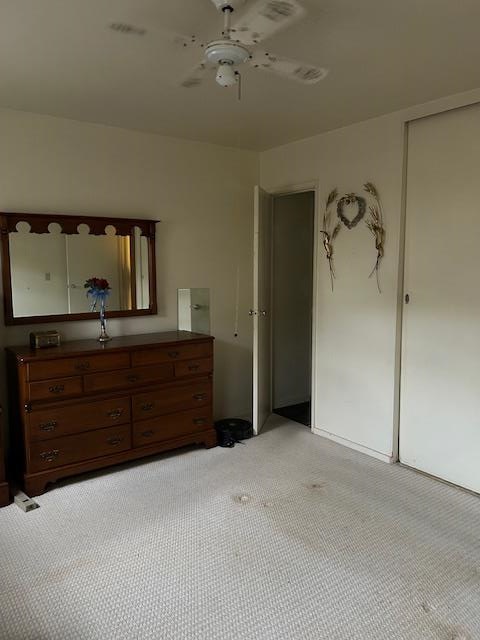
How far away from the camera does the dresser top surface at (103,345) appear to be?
292 centimetres

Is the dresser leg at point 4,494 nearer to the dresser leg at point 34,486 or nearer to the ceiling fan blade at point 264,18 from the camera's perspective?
the dresser leg at point 34,486

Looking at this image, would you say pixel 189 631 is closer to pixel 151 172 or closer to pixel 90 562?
pixel 90 562

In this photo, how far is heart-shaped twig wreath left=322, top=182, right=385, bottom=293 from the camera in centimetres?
335

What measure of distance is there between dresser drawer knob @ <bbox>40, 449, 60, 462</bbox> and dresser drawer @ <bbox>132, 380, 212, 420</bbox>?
1.76ft

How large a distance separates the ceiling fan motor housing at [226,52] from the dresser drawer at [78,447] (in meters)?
2.32

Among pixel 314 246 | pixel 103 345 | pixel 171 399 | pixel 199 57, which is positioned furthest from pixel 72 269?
pixel 314 246

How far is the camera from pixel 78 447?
306 cm

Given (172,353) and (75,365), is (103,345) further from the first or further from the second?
(172,353)

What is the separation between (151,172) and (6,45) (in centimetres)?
158

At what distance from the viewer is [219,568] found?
7.30ft

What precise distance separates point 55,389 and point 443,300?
2481 millimetres

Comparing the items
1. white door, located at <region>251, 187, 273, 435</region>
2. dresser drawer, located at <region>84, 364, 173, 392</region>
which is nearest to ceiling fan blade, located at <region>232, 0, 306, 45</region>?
white door, located at <region>251, 187, 273, 435</region>

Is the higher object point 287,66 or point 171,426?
point 287,66

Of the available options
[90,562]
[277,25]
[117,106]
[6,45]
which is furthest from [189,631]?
[117,106]
